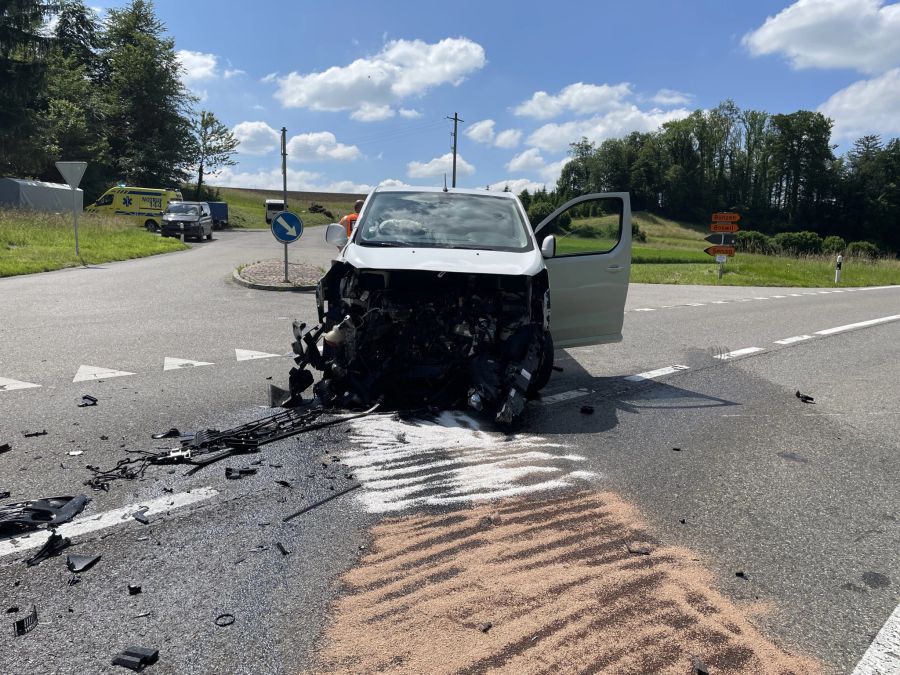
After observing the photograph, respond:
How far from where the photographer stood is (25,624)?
2.57m

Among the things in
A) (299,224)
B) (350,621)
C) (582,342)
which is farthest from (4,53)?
(350,621)

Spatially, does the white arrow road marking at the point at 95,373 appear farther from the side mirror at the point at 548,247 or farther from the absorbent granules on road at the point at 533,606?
the absorbent granules on road at the point at 533,606

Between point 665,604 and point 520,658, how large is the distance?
76cm

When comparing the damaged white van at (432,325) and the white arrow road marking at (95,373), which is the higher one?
the damaged white van at (432,325)

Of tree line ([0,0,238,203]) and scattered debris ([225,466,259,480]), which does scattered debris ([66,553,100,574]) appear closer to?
scattered debris ([225,466,259,480])

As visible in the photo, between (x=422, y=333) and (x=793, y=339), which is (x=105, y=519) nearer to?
(x=422, y=333)

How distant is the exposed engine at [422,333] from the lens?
18.1 ft

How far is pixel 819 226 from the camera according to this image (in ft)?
328

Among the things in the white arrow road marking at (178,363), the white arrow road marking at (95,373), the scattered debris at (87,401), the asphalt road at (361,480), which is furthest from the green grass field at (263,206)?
the scattered debris at (87,401)

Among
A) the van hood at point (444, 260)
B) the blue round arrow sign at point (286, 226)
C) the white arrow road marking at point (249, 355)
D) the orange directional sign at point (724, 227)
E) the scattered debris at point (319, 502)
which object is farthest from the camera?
the orange directional sign at point (724, 227)

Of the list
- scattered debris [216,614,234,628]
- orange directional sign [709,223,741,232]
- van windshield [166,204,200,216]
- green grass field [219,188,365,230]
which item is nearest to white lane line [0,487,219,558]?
scattered debris [216,614,234,628]

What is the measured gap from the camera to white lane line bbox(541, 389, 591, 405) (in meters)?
6.22

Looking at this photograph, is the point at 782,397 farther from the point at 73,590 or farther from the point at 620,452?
the point at 73,590

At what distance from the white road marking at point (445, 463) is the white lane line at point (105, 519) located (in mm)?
962
